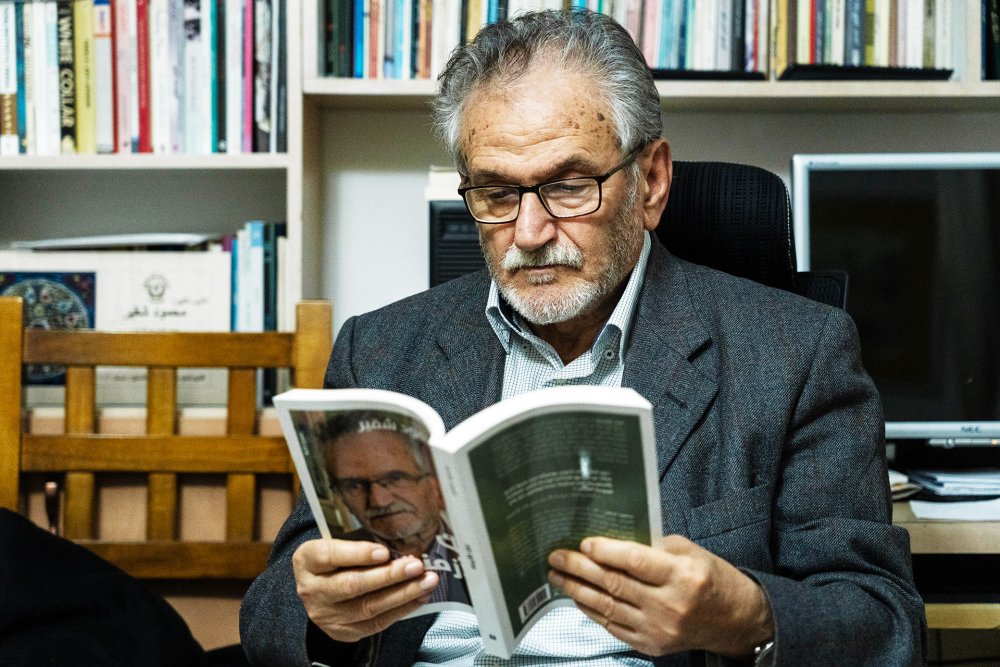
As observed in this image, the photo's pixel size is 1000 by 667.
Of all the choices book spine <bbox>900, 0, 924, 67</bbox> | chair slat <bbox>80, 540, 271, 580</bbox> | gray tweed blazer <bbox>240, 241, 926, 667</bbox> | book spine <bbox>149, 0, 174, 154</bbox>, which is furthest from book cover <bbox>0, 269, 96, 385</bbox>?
book spine <bbox>900, 0, 924, 67</bbox>

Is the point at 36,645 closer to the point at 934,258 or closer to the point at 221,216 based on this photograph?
the point at 221,216

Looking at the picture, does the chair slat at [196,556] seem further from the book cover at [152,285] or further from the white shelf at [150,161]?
the white shelf at [150,161]

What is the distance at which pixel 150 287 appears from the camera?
1.71m

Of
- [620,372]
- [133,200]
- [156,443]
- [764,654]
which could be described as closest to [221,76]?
[133,200]

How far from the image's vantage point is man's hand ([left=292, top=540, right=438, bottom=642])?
0.79 meters

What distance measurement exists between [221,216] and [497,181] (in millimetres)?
958

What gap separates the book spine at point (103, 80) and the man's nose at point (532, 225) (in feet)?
3.08

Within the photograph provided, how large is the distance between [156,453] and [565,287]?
80 cm

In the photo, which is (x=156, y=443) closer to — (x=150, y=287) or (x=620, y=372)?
(x=150, y=287)

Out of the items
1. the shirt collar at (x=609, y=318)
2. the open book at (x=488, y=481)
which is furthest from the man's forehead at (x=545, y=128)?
the open book at (x=488, y=481)

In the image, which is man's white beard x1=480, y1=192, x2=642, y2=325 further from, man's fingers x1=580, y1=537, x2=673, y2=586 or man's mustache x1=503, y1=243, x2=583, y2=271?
man's fingers x1=580, y1=537, x2=673, y2=586

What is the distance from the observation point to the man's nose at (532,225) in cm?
110

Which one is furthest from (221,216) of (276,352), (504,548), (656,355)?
(504,548)

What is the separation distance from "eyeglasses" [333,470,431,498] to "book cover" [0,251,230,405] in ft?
3.22
